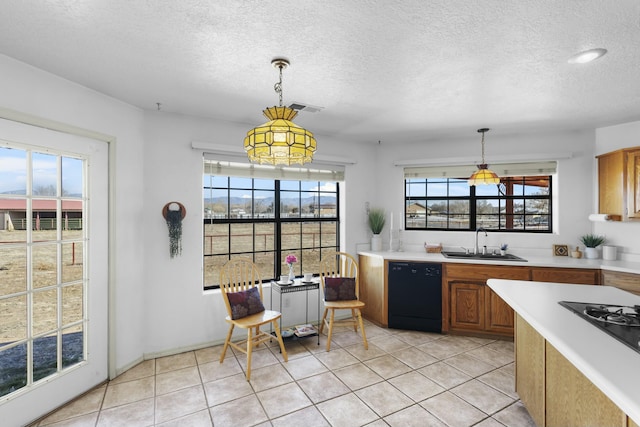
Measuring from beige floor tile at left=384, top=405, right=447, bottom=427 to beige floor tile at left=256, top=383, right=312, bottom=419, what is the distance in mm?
608

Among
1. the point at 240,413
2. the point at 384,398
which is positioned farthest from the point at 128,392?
the point at 384,398

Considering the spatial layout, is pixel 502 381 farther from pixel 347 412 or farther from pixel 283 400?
pixel 283 400

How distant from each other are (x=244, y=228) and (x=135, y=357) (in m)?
1.77

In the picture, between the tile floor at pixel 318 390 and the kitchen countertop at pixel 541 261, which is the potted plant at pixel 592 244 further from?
the tile floor at pixel 318 390

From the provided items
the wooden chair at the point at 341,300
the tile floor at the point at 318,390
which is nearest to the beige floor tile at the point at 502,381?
the tile floor at the point at 318,390

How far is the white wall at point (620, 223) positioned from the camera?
3.38 m

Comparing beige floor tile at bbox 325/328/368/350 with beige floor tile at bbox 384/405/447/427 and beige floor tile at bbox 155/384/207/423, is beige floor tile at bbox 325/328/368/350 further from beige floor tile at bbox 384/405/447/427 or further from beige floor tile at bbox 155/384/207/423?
beige floor tile at bbox 155/384/207/423

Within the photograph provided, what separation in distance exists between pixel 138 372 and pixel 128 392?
0.34 meters

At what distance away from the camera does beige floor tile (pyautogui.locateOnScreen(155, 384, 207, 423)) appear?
220 cm

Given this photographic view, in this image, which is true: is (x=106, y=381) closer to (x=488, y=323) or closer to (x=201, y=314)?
(x=201, y=314)

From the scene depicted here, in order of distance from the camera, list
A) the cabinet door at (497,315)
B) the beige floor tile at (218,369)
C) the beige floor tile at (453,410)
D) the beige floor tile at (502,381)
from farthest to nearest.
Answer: the cabinet door at (497,315) → the beige floor tile at (218,369) → the beige floor tile at (502,381) → the beige floor tile at (453,410)

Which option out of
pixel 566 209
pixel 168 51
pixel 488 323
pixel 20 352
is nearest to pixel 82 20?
pixel 168 51

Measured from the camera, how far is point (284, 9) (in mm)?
1522

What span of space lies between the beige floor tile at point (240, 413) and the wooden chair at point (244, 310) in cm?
33
